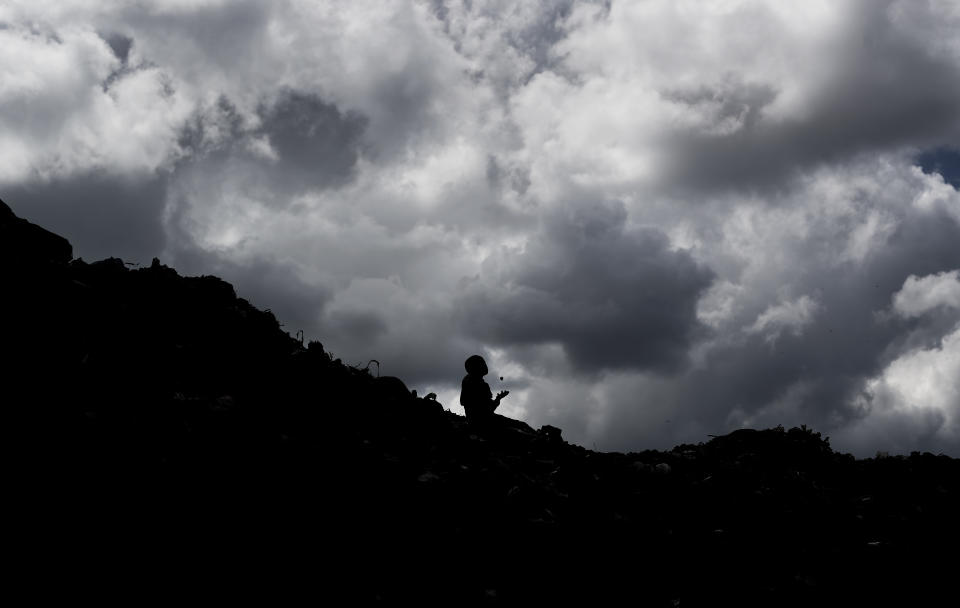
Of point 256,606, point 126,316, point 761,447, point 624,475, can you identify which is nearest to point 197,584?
point 256,606

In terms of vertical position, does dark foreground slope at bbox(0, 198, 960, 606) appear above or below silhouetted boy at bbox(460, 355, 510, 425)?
below

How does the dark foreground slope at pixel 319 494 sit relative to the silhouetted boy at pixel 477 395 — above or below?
below

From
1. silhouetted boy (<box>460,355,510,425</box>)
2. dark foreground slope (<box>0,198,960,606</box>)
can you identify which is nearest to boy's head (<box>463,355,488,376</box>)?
silhouetted boy (<box>460,355,510,425</box>)

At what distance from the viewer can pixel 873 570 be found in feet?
34.4

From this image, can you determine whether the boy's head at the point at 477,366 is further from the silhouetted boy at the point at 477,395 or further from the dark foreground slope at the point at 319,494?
the dark foreground slope at the point at 319,494

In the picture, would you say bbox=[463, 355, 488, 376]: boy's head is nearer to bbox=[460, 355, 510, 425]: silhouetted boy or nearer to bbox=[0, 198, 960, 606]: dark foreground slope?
bbox=[460, 355, 510, 425]: silhouetted boy

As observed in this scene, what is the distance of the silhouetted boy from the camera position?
13820 mm

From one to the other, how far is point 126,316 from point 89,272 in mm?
1689

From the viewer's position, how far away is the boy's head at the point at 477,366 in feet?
46.1

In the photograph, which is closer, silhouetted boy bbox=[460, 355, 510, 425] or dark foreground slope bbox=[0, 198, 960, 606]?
dark foreground slope bbox=[0, 198, 960, 606]

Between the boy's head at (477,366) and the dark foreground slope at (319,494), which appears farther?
the boy's head at (477,366)

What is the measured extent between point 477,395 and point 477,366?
57cm

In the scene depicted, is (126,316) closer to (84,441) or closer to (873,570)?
(84,441)

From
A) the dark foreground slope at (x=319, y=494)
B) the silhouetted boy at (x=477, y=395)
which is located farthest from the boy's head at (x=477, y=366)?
the dark foreground slope at (x=319, y=494)
